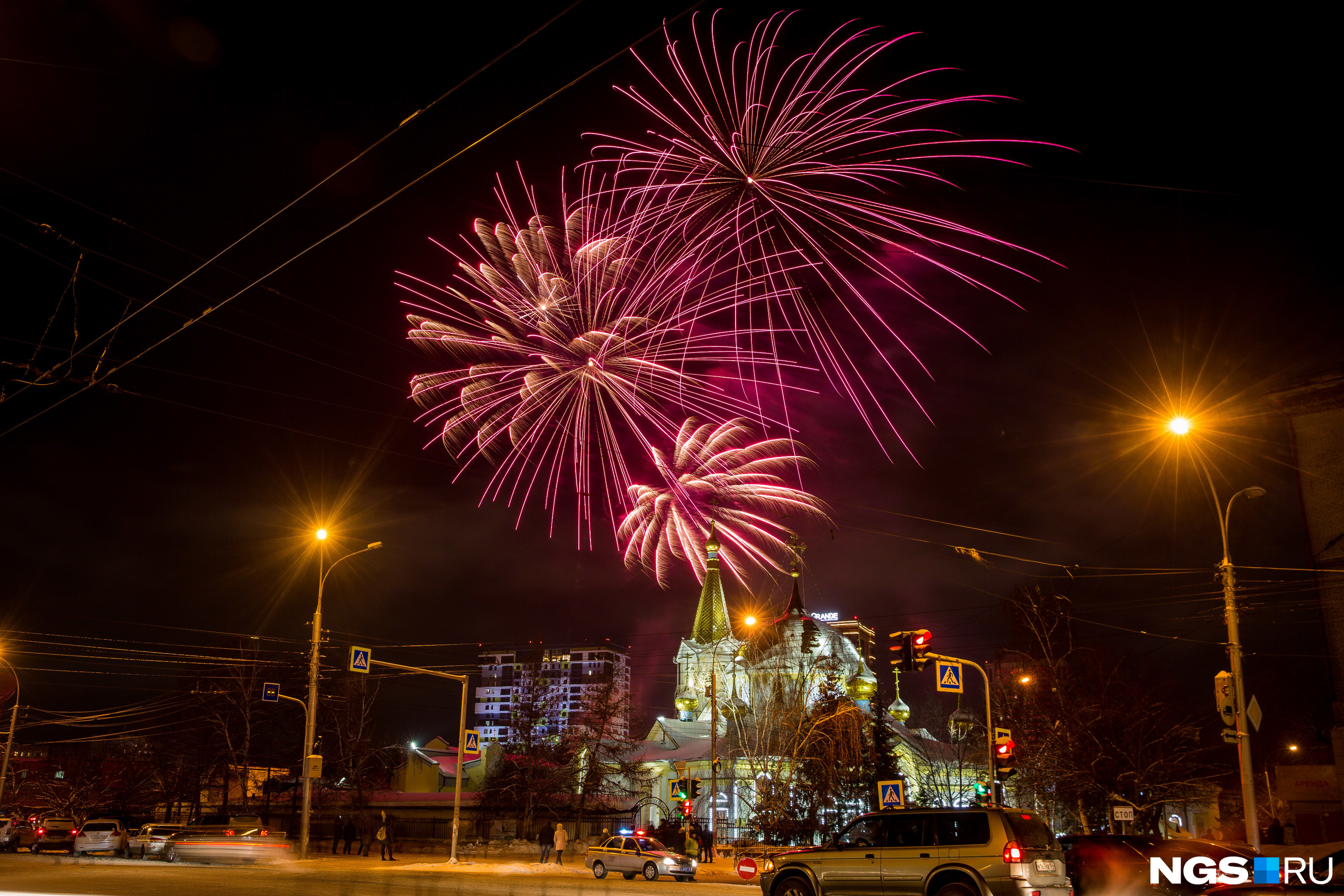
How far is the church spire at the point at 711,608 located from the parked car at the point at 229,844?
46.5 metres

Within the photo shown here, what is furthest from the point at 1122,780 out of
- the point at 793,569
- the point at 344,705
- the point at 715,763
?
the point at 344,705

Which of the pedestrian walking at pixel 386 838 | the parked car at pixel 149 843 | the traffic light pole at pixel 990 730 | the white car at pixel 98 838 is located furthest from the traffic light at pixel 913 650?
the white car at pixel 98 838

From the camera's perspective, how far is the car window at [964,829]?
491 inches

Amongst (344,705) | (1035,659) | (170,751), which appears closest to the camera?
(1035,659)

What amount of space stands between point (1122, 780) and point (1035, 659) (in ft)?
26.9

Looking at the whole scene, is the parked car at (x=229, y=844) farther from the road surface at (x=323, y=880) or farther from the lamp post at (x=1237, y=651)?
the lamp post at (x=1237, y=651)

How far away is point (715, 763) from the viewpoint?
34.0m

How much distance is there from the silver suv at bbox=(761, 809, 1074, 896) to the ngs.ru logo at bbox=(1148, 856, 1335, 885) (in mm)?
2227

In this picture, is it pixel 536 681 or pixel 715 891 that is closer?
pixel 715 891

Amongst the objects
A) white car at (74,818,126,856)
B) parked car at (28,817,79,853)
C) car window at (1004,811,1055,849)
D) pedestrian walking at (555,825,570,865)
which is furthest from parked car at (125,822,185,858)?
car window at (1004,811,1055,849)

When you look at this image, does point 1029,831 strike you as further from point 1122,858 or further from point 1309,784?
point 1309,784

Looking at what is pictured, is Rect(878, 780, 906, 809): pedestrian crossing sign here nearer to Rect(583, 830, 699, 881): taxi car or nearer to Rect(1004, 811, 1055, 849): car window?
Rect(583, 830, 699, 881): taxi car

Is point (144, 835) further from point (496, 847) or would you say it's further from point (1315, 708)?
point (1315, 708)

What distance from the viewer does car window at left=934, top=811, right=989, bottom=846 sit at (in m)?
12.5
